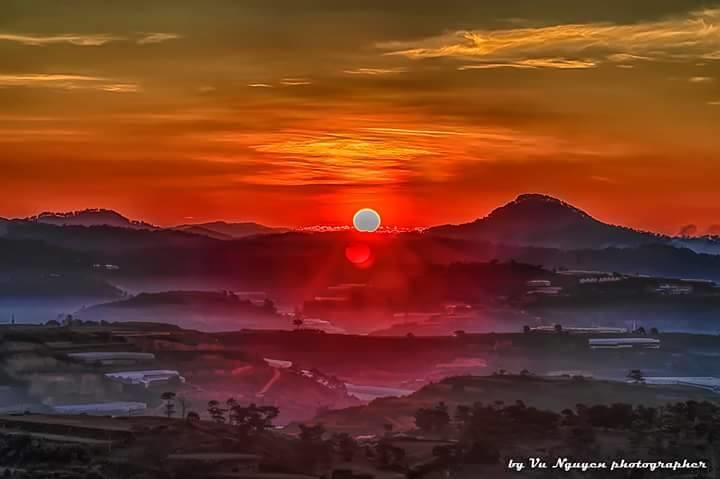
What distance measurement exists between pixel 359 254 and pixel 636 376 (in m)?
3.41

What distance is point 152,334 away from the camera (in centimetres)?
1329

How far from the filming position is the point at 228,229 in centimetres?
1347

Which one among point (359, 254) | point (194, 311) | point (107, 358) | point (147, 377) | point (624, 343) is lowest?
point (147, 377)

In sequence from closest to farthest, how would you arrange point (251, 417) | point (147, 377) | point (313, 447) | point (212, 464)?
1. point (212, 464)
2. point (313, 447)
3. point (251, 417)
4. point (147, 377)

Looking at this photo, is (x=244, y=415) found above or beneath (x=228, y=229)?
beneath

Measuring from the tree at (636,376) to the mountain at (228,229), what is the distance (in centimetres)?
422

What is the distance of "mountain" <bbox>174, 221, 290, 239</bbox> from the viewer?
13461 mm

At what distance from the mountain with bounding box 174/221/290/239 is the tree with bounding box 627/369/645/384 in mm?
4215

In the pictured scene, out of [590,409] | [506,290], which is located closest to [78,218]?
[506,290]

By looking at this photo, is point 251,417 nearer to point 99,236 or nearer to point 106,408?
point 106,408

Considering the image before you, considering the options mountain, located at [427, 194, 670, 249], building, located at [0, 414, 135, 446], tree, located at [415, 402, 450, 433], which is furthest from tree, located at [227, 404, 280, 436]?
mountain, located at [427, 194, 670, 249]

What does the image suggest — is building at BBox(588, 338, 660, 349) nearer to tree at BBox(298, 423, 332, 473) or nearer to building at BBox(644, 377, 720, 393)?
building at BBox(644, 377, 720, 393)

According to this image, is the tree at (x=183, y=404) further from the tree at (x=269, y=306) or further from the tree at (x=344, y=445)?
the tree at (x=344, y=445)

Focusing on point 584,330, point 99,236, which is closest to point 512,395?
point 584,330
